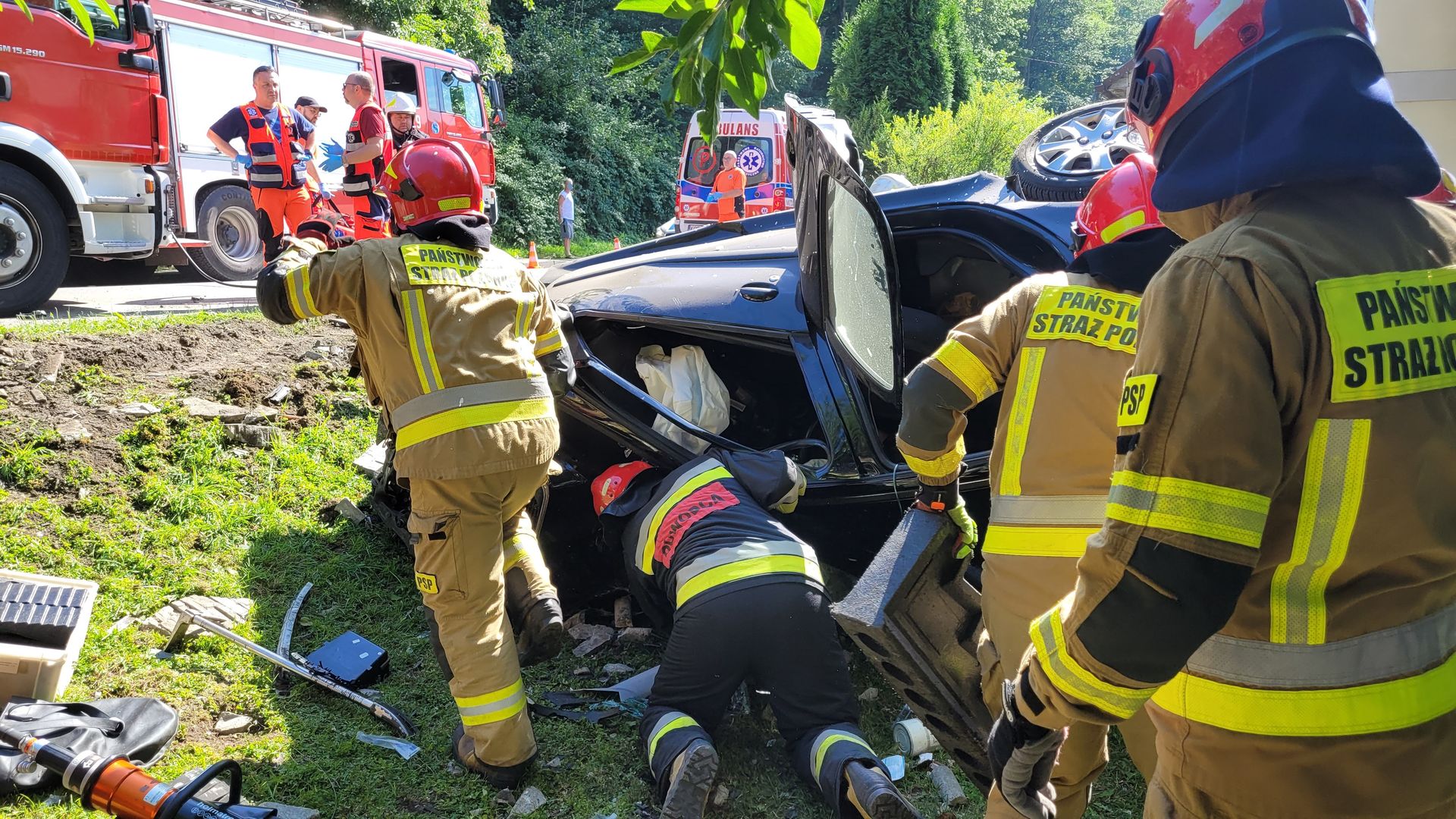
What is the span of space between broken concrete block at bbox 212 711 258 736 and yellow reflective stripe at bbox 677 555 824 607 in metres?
1.41

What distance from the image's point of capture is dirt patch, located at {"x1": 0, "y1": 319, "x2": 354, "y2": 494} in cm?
409

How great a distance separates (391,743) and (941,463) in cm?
188

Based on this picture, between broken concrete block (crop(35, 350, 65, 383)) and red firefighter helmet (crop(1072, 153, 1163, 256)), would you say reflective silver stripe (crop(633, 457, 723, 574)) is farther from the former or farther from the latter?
broken concrete block (crop(35, 350, 65, 383))

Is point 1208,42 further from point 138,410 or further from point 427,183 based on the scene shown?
point 138,410

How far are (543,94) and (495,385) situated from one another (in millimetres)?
20854

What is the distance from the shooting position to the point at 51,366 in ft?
15.1

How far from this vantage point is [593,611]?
3.83 meters

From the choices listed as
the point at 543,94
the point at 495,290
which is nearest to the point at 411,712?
the point at 495,290

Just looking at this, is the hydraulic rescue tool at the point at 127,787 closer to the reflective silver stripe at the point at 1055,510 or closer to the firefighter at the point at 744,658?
the firefighter at the point at 744,658

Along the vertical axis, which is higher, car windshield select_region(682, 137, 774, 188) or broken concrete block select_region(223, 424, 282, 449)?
car windshield select_region(682, 137, 774, 188)

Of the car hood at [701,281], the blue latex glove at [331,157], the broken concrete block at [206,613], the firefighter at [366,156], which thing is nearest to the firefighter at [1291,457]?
the car hood at [701,281]

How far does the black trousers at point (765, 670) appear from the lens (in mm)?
2650

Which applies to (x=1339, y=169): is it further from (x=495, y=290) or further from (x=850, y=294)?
(x=495, y=290)

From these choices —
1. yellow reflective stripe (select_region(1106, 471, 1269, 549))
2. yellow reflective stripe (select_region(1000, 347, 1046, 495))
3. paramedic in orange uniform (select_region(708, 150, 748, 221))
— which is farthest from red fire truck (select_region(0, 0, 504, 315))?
paramedic in orange uniform (select_region(708, 150, 748, 221))
